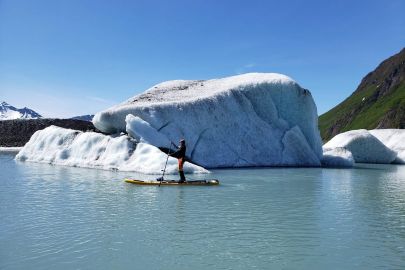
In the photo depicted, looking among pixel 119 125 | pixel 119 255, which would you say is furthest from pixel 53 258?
pixel 119 125

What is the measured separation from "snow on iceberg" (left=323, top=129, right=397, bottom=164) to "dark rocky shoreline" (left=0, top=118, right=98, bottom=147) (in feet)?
149

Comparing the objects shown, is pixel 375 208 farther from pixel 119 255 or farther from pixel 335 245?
pixel 119 255

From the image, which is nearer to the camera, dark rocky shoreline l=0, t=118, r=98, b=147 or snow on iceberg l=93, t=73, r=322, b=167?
snow on iceberg l=93, t=73, r=322, b=167

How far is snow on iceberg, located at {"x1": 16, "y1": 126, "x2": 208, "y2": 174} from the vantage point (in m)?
23.6

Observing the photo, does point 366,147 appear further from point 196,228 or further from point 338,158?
point 196,228

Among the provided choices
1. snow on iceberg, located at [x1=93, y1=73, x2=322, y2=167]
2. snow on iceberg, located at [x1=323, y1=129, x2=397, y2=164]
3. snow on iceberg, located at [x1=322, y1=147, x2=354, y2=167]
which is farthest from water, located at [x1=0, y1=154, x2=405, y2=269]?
snow on iceberg, located at [x1=323, y1=129, x2=397, y2=164]

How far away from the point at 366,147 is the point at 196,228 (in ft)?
130

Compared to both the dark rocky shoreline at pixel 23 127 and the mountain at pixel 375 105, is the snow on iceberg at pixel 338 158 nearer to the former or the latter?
the dark rocky shoreline at pixel 23 127

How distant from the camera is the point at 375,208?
44.1ft

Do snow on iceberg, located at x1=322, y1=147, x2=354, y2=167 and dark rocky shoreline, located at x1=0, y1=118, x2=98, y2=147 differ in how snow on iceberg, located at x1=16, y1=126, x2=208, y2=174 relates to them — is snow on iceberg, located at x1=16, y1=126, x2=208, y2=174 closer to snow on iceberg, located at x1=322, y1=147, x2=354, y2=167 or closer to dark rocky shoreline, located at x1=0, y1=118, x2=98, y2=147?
snow on iceberg, located at x1=322, y1=147, x2=354, y2=167

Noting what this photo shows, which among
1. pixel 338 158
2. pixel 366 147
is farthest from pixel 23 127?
pixel 338 158

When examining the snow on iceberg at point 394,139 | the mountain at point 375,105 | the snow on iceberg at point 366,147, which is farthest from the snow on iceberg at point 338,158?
the mountain at point 375,105

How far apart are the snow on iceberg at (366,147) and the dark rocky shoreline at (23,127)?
45.4 m

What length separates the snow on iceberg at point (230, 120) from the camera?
95.3 ft
